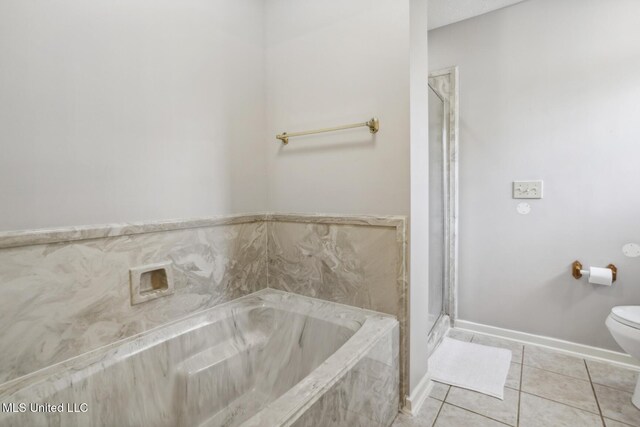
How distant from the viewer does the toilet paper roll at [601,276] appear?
5.83 ft

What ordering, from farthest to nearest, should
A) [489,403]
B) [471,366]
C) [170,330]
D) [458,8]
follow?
1. [458,8]
2. [471,366]
3. [489,403]
4. [170,330]

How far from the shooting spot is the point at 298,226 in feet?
5.62

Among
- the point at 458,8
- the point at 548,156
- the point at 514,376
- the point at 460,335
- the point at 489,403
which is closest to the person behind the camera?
the point at 489,403

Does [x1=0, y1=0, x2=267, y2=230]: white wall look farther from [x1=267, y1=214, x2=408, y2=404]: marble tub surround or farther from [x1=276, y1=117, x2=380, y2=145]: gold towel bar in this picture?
[x1=267, y1=214, x2=408, y2=404]: marble tub surround

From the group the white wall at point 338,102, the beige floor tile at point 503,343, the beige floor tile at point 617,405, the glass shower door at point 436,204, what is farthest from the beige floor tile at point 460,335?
the white wall at point 338,102

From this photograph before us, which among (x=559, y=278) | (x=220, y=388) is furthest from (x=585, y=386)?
(x=220, y=388)

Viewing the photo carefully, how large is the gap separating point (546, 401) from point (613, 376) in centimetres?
54

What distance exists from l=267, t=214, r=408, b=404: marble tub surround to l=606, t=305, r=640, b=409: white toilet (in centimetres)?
105

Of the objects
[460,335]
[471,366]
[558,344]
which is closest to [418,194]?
[471,366]

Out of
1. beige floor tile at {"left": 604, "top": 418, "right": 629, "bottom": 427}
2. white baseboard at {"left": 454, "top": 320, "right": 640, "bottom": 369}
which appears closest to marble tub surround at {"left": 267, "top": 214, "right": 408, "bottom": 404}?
beige floor tile at {"left": 604, "top": 418, "right": 629, "bottom": 427}

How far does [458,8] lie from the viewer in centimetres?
212

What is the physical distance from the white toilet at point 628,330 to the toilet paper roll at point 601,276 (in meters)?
0.23

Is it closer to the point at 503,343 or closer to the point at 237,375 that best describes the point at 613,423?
the point at 503,343

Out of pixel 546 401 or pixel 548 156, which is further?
pixel 548 156
